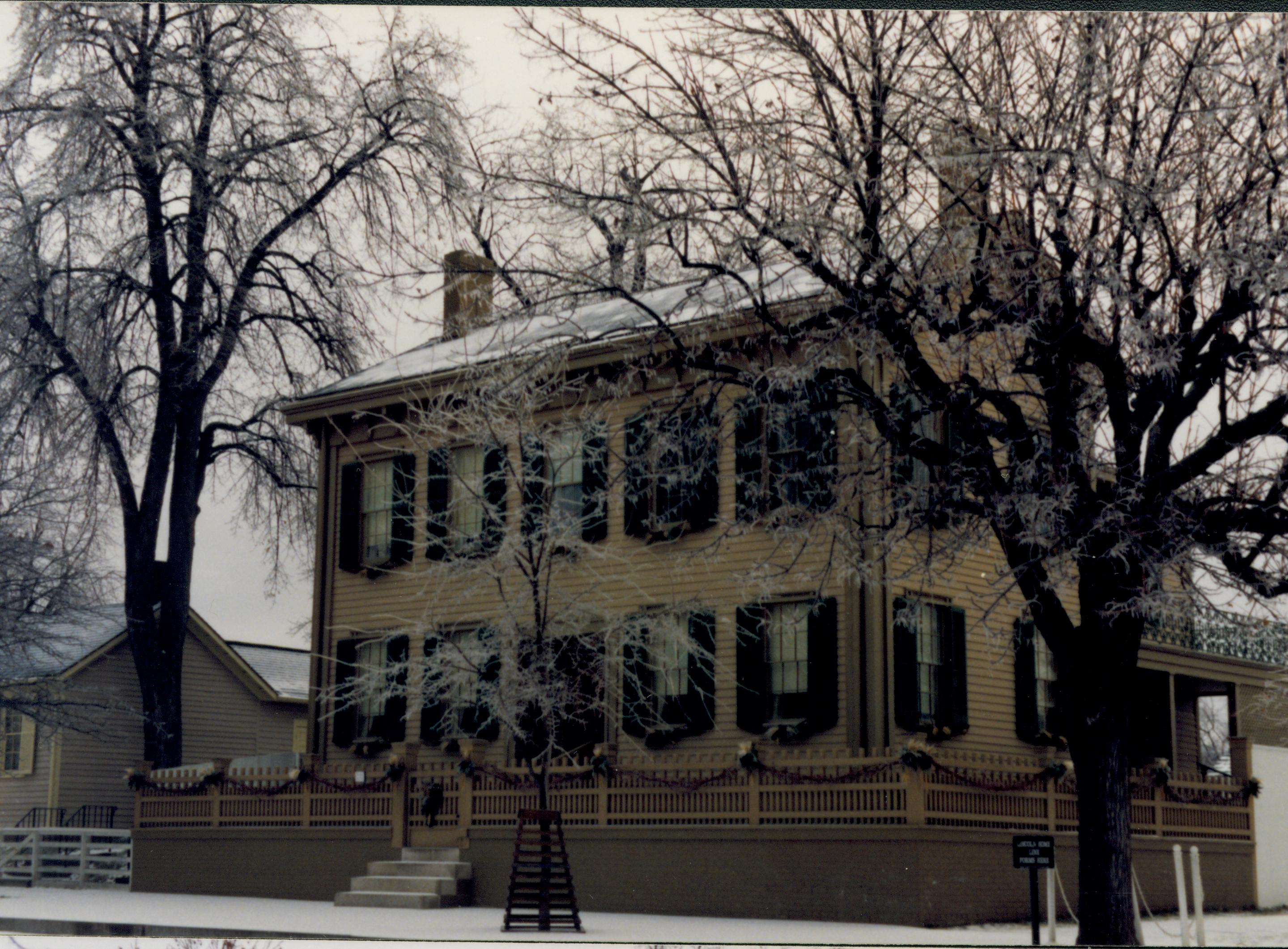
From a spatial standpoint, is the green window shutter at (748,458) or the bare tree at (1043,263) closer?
the bare tree at (1043,263)

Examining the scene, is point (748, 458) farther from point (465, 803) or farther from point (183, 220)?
point (183, 220)

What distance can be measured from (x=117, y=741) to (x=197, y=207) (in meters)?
6.62

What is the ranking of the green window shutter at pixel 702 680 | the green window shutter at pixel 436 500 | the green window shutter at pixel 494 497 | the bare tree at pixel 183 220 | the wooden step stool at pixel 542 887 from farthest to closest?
the green window shutter at pixel 436 500 < the green window shutter at pixel 494 497 < the green window shutter at pixel 702 680 < the bare tree at pixel 183 220 < the wooden step stool at pixel 542 887

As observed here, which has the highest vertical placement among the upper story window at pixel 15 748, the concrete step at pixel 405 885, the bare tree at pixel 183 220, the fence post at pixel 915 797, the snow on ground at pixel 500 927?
the bare tree at pixel 183 220

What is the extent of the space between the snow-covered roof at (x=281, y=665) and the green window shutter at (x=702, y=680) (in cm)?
424

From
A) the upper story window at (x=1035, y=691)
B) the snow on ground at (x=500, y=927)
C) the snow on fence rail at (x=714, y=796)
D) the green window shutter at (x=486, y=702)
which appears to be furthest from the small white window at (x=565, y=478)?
the upper story window at (x=1035, y=691)

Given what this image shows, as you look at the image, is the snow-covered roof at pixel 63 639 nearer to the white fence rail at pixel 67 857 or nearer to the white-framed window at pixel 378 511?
the white fence rail at pixel 67 857

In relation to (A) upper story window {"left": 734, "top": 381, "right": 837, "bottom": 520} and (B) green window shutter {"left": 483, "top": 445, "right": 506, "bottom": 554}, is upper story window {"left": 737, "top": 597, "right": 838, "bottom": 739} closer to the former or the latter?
(A) upper story window {"left": 734, "top": 381, "right": 837, "bottom": 520}

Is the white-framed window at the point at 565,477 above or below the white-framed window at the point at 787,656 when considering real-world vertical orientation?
above

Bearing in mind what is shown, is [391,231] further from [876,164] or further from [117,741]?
[117,741]

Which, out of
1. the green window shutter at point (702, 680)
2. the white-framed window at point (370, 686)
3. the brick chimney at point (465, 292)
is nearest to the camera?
the brick chimney at point (465, 292)

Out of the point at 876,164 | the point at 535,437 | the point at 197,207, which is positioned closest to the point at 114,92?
the point at 197,207

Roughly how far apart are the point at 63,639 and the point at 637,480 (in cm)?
641

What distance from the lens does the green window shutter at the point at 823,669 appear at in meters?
14.7
